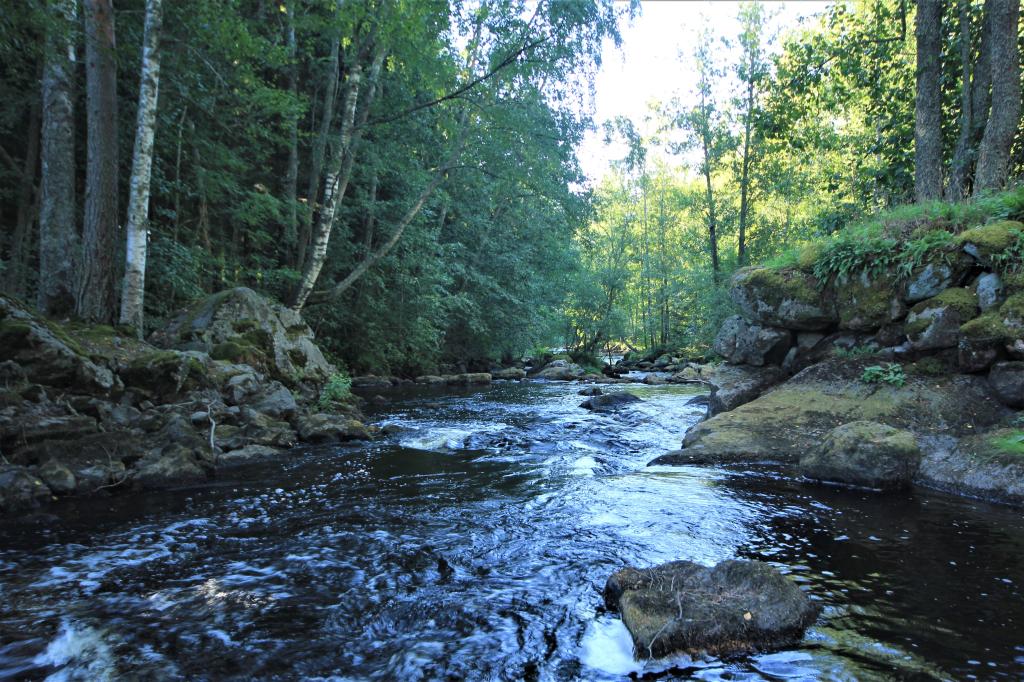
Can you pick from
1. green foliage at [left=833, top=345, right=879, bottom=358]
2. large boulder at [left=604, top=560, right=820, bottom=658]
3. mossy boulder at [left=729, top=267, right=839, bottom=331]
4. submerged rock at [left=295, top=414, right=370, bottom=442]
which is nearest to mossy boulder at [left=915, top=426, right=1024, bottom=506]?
green foliage at [left=833, top=345, right=879, bottom=358]

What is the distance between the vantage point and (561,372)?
2742 centimetres

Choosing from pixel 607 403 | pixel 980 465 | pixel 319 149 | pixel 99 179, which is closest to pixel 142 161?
pixel 99 179

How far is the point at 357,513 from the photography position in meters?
5.83

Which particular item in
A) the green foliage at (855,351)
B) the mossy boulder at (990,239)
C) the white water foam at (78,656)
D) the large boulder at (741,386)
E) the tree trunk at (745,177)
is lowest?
the white water foam at (78,656)

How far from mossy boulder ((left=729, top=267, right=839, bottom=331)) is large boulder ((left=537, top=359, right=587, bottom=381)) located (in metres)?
16.5

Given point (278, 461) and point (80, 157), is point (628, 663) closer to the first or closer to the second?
point (278, 461)

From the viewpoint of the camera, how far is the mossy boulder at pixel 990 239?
23.7 feet

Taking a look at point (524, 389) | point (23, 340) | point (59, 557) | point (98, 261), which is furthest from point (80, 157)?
point (524, 389)

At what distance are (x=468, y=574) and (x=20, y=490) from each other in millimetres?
5011

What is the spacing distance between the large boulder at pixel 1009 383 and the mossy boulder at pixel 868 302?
1.65 meters

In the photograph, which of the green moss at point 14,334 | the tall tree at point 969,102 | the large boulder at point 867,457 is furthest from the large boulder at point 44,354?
the tall tree at point 969,102

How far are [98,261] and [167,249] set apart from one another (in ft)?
9.33

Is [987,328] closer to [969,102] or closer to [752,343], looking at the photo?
[752,343]

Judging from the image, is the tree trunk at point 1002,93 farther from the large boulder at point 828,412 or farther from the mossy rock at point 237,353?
the mossy rock at point 237,353
